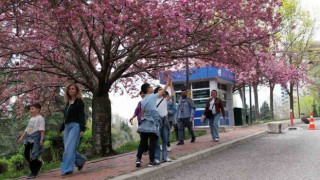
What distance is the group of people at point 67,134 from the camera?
6988mm

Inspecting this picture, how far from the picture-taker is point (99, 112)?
35.7 feet

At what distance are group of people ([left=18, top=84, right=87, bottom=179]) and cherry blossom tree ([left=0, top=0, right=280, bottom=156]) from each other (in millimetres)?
1788

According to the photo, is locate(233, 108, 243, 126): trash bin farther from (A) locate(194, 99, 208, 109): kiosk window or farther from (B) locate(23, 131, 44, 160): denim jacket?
(B) locate(23, 131, 44, 160): denim jacket

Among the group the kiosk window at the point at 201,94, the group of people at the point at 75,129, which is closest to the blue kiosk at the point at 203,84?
the kiosk window at the point at 201,94

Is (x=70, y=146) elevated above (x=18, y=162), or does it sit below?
above

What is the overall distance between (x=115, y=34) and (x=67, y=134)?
9.58 ft

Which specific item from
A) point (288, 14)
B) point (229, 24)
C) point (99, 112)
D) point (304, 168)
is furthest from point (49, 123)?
point (288, 14)

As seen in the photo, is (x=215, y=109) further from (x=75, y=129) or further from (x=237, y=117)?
(x=237, y=117)

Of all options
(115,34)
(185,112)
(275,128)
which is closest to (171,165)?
(115,34)

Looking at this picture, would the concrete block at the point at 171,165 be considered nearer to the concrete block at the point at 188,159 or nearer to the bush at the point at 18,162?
the concrete block at the point at 188,159

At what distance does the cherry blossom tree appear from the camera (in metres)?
7.99

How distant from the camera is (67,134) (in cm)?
715

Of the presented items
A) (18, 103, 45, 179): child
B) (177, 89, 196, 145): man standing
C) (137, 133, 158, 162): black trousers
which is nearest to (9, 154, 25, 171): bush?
(18, 103, 45, 179): child

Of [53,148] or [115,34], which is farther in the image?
[53,148]
